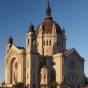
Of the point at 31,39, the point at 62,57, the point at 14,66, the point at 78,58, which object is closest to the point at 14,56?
the point at 14,66

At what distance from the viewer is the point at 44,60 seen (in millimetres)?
81812

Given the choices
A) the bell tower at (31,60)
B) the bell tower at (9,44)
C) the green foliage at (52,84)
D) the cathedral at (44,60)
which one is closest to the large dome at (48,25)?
the cathedral at (44,60)

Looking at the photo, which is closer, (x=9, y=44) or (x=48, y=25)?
(x=9, y=44)

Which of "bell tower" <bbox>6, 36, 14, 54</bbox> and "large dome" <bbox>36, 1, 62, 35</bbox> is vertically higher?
"large dome" <bbox>36, 1, 62, 35</bbox>

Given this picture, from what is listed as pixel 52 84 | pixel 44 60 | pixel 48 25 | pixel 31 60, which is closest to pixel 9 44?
pixel 44 60

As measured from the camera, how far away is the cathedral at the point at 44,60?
248 feet

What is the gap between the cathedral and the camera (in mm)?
75625

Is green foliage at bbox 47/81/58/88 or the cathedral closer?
green foliage at bbox 47/81/58/88

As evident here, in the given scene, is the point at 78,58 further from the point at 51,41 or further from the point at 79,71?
the point at 51,41

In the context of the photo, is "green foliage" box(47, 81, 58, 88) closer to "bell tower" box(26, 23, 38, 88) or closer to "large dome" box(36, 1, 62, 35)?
"bell tower" box(26, 23, 38, 88)

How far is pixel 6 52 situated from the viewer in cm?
8719

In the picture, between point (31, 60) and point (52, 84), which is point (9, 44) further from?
point (52, 84)

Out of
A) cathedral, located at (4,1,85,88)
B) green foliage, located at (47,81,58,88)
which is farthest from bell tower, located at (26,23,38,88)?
green foliage, located at (47,81,58,88)

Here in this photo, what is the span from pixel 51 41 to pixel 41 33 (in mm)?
4089
